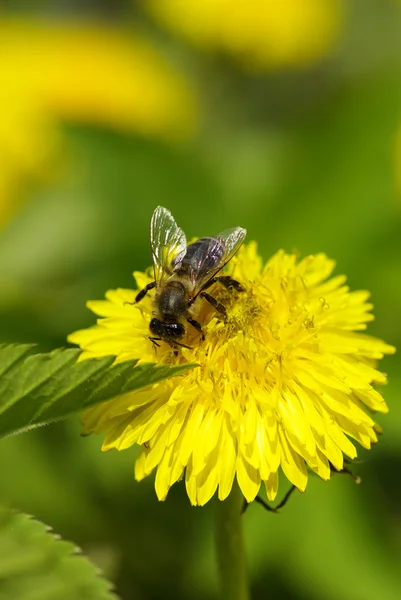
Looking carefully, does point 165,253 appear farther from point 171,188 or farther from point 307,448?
point 171,188

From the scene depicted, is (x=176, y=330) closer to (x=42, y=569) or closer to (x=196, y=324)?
(x=196, y=324)

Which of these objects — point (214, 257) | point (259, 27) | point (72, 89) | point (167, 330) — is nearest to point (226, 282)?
point (214, 257)

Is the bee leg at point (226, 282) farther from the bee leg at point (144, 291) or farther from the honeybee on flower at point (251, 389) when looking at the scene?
the bee leg at point (144, 291)

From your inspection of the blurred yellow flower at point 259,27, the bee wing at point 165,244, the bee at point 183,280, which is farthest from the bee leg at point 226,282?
the blurred yellow flower at point 259,27

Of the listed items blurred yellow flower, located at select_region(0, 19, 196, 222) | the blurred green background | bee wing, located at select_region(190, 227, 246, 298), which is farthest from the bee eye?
blurred yellow flower, located at select_region(0, 19, 196, 222)

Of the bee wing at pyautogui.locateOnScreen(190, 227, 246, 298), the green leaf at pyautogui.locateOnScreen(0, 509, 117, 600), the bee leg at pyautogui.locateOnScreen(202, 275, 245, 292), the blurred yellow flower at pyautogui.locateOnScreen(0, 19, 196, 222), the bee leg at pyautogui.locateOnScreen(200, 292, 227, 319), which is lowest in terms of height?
the green leaf at pyautogui.locateOnScreen(0, 509, 117, 600)

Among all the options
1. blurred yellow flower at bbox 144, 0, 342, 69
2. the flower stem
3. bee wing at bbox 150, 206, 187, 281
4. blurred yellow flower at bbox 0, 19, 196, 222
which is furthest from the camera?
blurred yellow flower at bbox 144, 0, 342, 69

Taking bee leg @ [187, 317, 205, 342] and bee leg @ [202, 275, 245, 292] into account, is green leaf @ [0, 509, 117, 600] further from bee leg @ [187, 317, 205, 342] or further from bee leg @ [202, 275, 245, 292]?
bee leg @ [202, 275, 245, 292]
